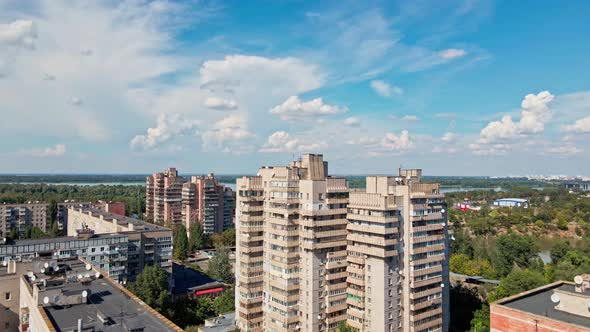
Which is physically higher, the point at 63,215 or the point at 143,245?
the point at 143,245

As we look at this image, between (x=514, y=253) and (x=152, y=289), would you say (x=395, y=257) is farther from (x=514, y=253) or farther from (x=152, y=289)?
(x=514, y=253)

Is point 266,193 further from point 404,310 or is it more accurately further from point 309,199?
point 404,310

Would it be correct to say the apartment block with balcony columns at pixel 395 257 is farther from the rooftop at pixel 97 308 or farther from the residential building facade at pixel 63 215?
the residential building facade at pixel 63 215

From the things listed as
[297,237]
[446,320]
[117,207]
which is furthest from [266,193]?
[117,207]

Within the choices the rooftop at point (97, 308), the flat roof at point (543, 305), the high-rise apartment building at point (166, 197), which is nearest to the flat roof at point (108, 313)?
the rooftop at point (97, 308)

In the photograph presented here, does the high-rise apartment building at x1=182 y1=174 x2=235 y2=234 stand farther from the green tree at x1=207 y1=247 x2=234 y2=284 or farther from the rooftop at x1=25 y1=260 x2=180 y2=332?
the rooftop at x1=25 y1=260 x2=180 y2=332

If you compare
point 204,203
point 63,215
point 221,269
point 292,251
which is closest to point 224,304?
point 292,251
